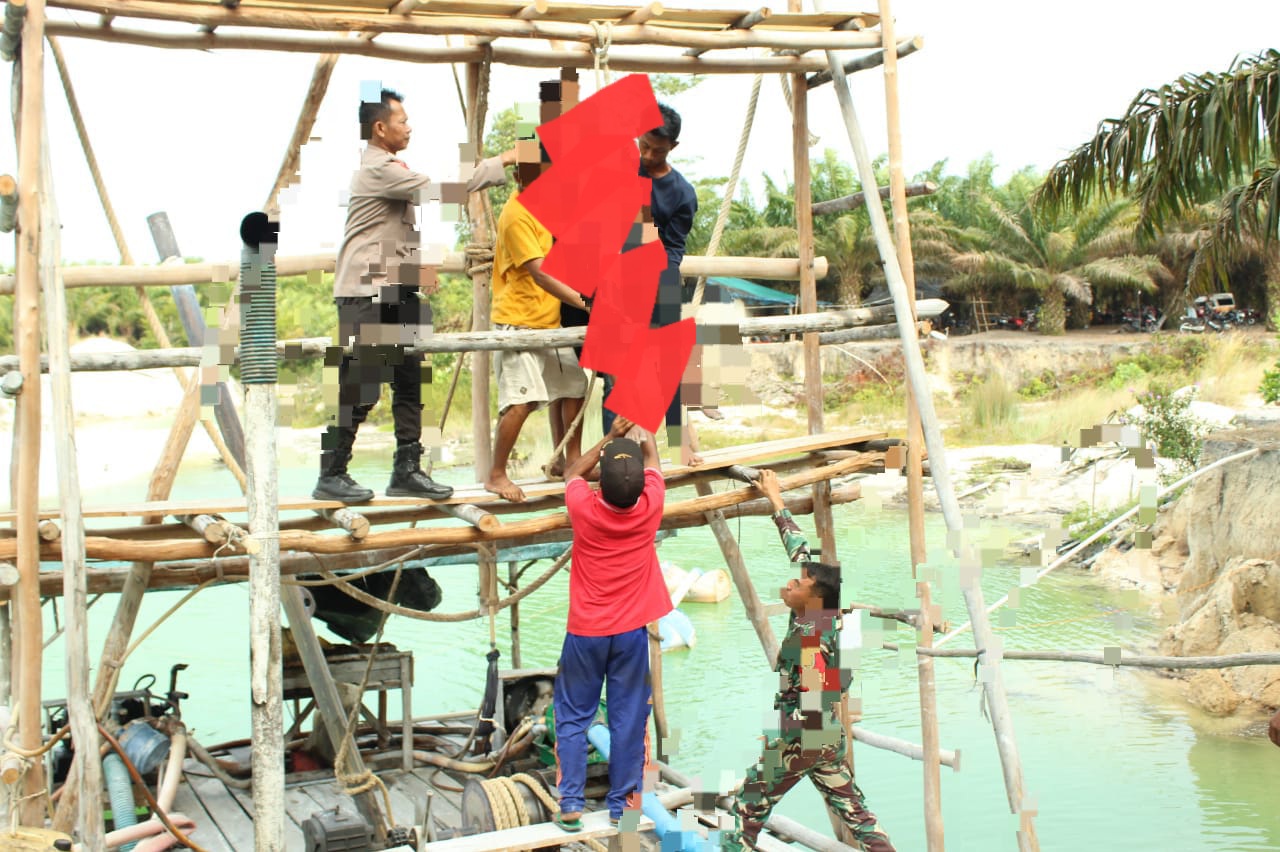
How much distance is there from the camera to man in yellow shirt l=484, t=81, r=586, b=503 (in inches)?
184

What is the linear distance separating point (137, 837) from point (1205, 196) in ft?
29.3

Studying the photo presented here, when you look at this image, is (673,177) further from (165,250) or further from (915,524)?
(165,250)

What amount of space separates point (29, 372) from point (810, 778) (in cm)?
298

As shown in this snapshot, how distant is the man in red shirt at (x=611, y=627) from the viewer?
4.47 m

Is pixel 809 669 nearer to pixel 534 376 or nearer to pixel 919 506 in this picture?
pixel 919 506

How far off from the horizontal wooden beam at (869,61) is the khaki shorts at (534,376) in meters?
1.66

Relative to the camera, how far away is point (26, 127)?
3.71 meters

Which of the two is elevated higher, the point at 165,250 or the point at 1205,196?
the point at 1205,196

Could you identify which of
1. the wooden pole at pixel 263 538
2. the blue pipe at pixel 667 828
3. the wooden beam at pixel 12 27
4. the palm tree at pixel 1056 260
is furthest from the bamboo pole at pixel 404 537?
the palm tree at pixel 1056 260

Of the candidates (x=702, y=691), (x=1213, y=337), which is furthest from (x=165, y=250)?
(x=1213, y=337)

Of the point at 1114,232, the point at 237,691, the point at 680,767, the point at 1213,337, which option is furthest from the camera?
the point at 1114,232

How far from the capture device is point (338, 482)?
4.48m

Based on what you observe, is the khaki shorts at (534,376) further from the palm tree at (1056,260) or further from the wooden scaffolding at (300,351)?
the palm tree at (1056,260)

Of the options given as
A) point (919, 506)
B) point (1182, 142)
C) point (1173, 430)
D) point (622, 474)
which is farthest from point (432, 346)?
point (1173, 430)
